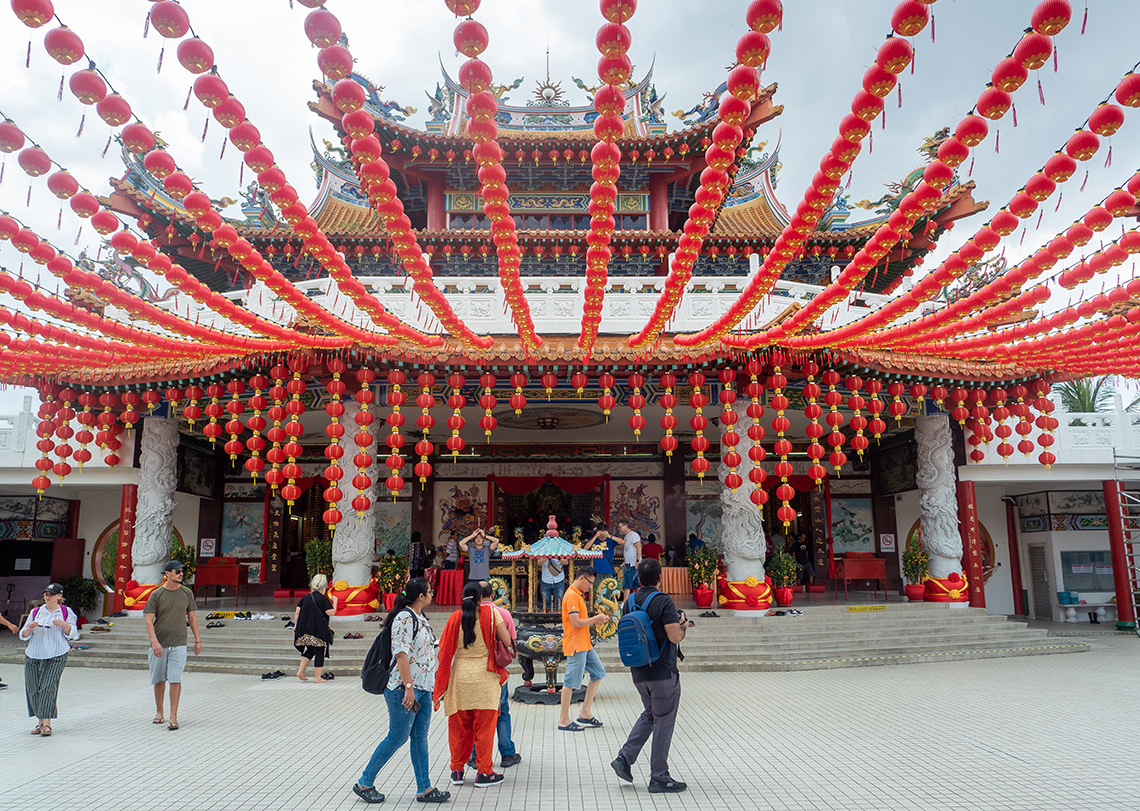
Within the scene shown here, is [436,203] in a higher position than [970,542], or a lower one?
higher

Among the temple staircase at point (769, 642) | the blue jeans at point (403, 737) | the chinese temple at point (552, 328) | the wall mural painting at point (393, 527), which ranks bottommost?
the temple staircase at point (769, 642)

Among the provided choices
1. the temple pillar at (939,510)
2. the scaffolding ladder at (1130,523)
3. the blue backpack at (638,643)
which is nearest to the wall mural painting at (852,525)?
the temple pillar at (939,510)

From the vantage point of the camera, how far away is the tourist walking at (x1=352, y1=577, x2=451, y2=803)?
4.46 m

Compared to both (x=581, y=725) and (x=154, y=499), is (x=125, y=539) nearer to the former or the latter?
(x=154, y=499)

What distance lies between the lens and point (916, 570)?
13000 mm

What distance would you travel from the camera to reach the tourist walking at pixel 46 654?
6.18 metres

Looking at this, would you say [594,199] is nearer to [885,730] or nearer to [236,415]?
[885,730]

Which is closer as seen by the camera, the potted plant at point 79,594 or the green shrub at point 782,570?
the green shrub at point 782,570

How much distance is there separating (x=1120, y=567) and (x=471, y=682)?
1424 cm

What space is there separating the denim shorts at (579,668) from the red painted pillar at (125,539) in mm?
9532

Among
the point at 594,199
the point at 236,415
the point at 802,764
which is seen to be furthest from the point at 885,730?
the point at 236,415

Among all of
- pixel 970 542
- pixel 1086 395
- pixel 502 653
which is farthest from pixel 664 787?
pixel 1086 395

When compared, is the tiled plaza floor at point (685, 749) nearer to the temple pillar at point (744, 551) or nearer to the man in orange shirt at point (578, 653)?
the man in orange shirt at point (578, 653)

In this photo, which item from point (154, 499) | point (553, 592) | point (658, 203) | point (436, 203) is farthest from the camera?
point (658, 203)
